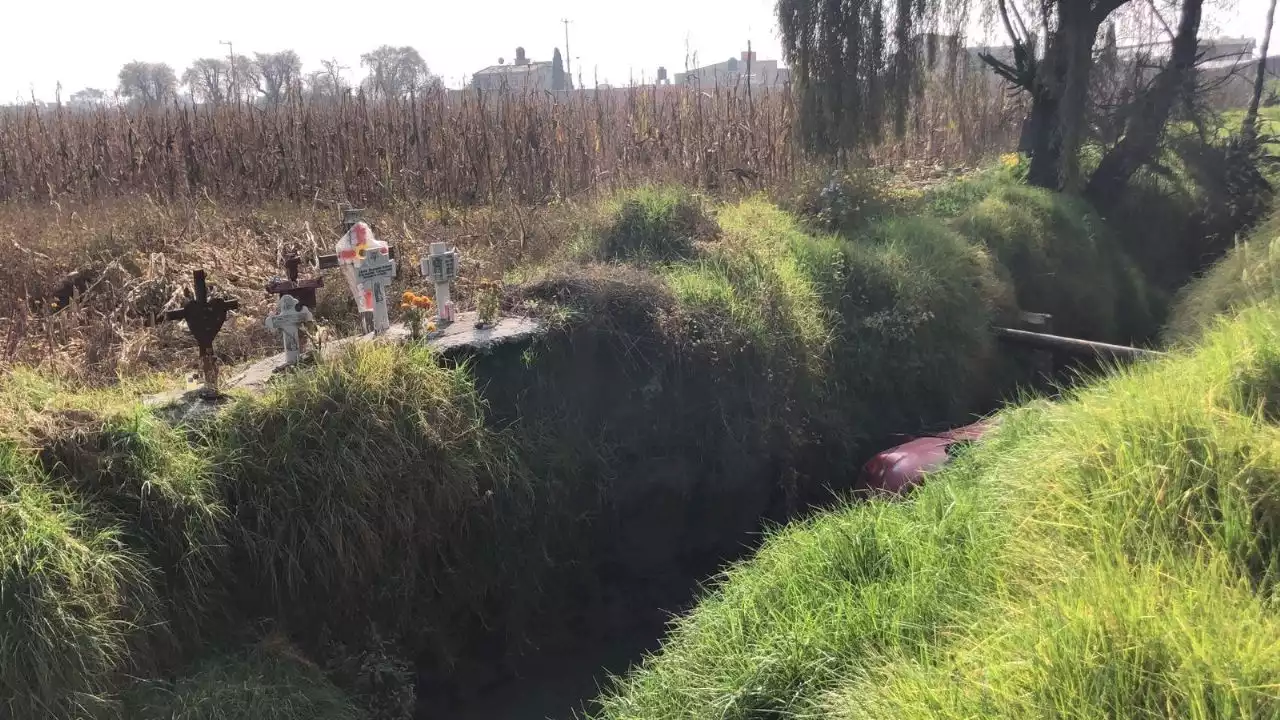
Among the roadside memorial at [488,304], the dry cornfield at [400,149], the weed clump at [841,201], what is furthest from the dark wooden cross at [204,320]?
the weed clump at [841,201]

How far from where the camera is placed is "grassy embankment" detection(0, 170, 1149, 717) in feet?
11.2

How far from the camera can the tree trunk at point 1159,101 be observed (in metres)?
10.1

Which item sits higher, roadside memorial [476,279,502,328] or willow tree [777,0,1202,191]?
willow tree [777,0,1202,191]

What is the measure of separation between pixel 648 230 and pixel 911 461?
2.73 m

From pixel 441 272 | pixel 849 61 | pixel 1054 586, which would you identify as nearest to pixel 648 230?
pixel 441 272

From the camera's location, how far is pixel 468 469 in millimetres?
4477

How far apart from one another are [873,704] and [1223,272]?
24.7ft

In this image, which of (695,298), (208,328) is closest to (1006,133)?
(695,298)

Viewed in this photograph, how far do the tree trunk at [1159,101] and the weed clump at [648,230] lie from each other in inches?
260

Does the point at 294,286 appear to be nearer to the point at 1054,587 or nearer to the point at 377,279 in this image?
the point at 377,279

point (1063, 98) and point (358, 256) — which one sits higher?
point (1063, 98)

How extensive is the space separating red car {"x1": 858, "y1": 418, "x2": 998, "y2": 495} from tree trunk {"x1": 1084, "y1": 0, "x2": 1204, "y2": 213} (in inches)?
273

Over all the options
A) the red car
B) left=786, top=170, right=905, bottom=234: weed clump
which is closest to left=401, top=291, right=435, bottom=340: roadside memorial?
the red car

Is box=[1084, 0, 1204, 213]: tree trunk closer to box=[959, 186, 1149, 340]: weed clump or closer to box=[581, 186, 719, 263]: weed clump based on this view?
box=[959, 186, 1149, 340]: weed clump
